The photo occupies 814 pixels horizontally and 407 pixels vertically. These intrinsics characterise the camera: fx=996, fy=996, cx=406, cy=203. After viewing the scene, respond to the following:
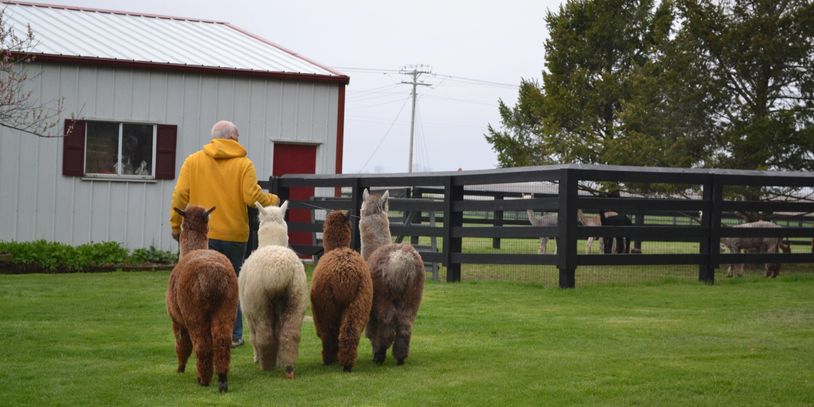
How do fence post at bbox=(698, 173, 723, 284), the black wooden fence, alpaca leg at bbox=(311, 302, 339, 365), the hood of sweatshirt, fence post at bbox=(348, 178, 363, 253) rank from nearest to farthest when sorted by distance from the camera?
alpaca leg at bbox=(311, 302, 339, 365) < the hood of sweatshirt < the black wooden fence < fence post at bbox=(698, 173, 723, 284) < fence post at bbox=(348, 178, 363, 253)

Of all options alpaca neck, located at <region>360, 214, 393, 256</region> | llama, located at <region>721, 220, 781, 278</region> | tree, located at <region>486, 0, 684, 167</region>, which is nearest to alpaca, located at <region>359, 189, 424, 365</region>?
alpaca neck, located at <region>360, 214, 393, 256</region>

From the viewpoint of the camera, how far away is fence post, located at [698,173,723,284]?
44.4 feet

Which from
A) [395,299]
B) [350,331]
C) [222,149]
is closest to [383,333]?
[395,299]

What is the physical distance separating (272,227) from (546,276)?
7.41m

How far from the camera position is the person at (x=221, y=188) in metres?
8.30

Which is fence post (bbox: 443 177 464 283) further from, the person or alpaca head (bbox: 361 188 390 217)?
the person

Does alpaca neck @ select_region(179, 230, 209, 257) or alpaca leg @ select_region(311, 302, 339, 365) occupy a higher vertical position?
alpaca neck @ select_region(179, 230, 209, 257)

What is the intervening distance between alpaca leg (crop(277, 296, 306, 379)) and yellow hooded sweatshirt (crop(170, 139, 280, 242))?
58.0 inches

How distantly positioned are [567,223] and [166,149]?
9202mm

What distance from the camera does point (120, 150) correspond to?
18.5 meters

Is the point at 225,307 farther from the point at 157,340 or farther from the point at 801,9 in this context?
the point at 801,9

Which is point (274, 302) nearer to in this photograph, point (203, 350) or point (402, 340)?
point (203, 350)

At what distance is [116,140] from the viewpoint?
18609 millimetres

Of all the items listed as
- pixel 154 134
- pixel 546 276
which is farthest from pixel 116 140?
pixel 546 276
